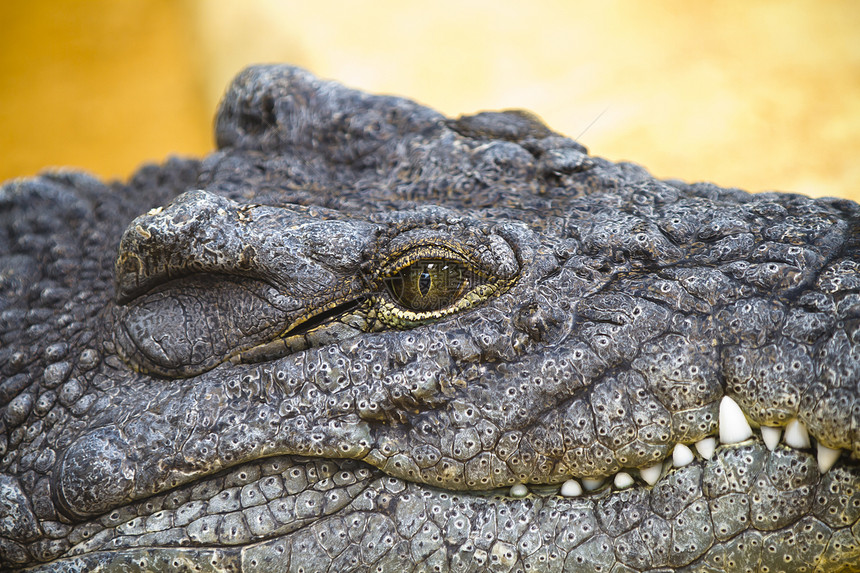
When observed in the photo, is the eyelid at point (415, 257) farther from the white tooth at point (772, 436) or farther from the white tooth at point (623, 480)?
the white tooth at point (772, 436)

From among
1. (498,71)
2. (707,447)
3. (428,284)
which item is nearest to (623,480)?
(707,447)

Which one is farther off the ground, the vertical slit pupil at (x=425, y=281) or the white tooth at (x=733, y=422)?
the vertical slit pupil at (x=425, y=281)

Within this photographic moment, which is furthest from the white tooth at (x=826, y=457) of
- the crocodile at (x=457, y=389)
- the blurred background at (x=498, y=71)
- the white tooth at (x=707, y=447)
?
the blurred background at (x=498, y=71)

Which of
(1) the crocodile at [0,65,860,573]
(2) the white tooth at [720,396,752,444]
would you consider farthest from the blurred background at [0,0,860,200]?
(2) the white tooth at [720,396,752,444]

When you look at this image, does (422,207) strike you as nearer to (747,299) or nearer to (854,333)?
(747,299)

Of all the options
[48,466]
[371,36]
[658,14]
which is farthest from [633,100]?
[48,466]

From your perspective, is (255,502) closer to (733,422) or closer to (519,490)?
(519,490)

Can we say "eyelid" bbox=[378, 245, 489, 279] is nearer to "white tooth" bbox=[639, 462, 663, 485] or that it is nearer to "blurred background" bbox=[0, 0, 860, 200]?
"white tooth" bbox=[639, 462, 663, 485]
